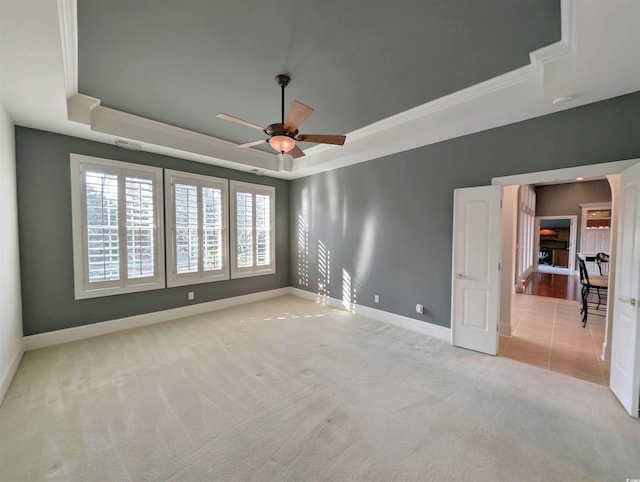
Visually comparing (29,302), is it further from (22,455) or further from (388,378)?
(388,378)

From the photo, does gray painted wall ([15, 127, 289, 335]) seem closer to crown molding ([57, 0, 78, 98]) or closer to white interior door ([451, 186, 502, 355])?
crown molding ([57, 0, 78, 98])

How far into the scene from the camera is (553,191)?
8.54 meters

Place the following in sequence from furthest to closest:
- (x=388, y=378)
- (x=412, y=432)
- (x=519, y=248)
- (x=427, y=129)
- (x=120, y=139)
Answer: (x=519, y=248)
(x=120, y=139)
(x=427, y=129)
(x=388, y=378)
(x=412, y=432)

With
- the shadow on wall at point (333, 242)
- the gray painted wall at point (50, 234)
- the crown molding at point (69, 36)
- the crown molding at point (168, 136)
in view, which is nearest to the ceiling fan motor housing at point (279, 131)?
the crown molding at point (168, 136)

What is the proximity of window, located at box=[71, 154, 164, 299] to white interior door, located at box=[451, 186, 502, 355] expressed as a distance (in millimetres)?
4614

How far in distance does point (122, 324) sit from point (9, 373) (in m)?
1.39

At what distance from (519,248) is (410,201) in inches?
197

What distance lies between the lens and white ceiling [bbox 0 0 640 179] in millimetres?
1729

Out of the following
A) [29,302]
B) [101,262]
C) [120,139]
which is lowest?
[29,302]

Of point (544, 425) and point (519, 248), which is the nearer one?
point (544, 425)

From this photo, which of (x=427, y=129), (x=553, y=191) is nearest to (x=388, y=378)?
(x=427, y=129)

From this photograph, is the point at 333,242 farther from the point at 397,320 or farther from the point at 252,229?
A: the point at 397,320

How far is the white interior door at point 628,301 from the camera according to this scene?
2109 mm

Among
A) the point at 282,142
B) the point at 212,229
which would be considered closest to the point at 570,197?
the point at 282,142
